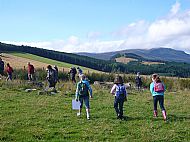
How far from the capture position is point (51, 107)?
2022 cm

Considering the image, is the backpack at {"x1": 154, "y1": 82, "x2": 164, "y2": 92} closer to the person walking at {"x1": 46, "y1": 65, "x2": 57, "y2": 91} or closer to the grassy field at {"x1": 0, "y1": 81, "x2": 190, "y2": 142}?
the grassy field at {"x1": 0, "y1": 81, "x2": 190, "y2": 142}

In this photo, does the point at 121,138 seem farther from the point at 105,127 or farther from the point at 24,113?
A: the point at 24,113

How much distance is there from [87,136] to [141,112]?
6.92 metres

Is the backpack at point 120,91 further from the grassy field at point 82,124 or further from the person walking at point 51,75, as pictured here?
the person walking at point 51,75

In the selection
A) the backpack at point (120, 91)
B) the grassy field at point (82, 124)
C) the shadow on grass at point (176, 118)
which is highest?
the backpack at point (120, 91)

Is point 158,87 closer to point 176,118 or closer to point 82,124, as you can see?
point 176,118

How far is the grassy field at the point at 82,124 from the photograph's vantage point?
1309 cm

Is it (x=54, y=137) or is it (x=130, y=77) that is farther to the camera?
(x=130, y=77)

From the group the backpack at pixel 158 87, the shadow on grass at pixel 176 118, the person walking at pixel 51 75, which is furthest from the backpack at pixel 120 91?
the person walking at pixel 51 75

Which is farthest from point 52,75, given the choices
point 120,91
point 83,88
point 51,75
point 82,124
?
point 82,124

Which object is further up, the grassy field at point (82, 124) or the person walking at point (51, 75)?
the person walking at point (51, 75)

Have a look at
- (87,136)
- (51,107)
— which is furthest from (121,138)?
(51,107)

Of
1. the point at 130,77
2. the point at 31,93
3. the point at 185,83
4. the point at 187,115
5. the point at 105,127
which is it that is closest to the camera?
the point at 105,127

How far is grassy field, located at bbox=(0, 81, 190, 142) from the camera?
13094 millimetres
